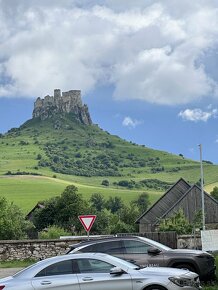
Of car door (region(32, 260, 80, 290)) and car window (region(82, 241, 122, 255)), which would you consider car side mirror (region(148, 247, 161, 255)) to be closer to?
car window (region(82, 241, 122, 255))

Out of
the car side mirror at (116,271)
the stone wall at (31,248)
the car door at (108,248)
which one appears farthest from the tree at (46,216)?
the car side mirror at (116,271)

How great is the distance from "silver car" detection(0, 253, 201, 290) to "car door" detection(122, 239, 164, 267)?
345 cm

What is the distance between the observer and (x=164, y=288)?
1186 cm

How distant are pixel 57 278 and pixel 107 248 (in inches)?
175

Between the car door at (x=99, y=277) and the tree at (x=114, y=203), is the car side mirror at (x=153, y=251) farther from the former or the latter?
the tree at (x=114, y=203)

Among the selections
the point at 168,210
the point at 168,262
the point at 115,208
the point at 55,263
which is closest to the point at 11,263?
the point at 168,262

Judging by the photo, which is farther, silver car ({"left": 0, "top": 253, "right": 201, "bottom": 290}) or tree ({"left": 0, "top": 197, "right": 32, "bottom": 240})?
tree ({"left": 0, "top": 197, "right": 32, "bottom": 240})

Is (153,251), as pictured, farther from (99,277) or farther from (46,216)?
(46,216)

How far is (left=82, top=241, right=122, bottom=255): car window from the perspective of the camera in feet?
53.4

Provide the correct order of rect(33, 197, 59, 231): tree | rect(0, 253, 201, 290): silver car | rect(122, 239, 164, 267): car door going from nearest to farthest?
rect(0, 253, 201, 290): silver car < rect(122, 239, 164, 267): car door < rect(33, 197, 59, 231): tree

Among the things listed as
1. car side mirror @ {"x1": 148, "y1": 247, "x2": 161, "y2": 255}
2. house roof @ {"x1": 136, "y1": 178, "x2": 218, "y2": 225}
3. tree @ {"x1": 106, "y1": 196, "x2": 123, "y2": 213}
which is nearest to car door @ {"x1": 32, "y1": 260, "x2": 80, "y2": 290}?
car side mirror @ {"x1": 148, "y1": 247, "x2": 161, "y2": 255}

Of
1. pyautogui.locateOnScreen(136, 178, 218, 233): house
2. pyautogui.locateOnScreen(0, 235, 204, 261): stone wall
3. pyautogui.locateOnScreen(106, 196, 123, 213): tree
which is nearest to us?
pyautogui.locateOnScreen(0, 235, 204, 261): stone wall

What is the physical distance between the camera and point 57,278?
1208cm

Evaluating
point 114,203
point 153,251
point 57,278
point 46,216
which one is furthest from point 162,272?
point 114,203
